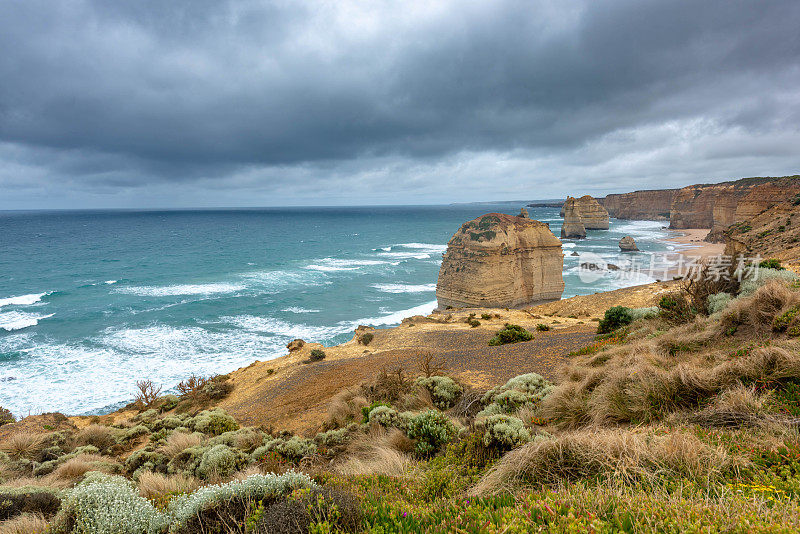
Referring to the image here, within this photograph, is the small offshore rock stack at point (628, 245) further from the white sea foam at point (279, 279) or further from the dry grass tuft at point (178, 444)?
the dry grass tuft at point (178, 444)

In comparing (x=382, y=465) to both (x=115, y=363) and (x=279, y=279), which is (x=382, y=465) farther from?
(x=279, y=279)

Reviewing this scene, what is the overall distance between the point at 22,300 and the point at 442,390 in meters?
45.1

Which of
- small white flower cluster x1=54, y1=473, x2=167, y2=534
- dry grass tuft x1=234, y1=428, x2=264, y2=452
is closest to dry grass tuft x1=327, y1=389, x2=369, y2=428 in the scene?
dry grass tuft x1=234, y1=428, x2=264, y2=452

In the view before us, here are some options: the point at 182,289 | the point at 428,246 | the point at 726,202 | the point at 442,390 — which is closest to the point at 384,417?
the point at 442,390

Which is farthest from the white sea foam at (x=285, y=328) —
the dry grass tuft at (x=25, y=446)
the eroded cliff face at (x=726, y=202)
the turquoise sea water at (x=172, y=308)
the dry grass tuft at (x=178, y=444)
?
the eroded cliff face at (x=726, y=202)

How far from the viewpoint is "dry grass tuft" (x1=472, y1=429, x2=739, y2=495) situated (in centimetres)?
282

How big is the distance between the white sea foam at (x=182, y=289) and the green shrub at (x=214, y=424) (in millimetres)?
30222

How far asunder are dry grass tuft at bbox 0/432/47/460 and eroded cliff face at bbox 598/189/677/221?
130m

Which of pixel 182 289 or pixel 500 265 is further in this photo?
pixel 182 289

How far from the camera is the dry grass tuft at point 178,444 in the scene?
6859mm

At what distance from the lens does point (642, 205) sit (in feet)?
376

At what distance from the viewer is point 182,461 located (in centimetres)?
647

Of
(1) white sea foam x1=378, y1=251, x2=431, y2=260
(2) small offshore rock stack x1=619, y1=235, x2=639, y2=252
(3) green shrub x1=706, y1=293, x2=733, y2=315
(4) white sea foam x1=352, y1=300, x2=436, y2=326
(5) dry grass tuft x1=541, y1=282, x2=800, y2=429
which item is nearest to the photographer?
(5) dry grass tuft x1=541, y1=282, x2=800, y2=429

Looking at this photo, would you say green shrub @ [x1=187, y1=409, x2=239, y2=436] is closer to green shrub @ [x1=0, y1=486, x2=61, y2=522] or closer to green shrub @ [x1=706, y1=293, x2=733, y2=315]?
green shrub @ [x1=0, y1=486, x2=61, y2=522]
